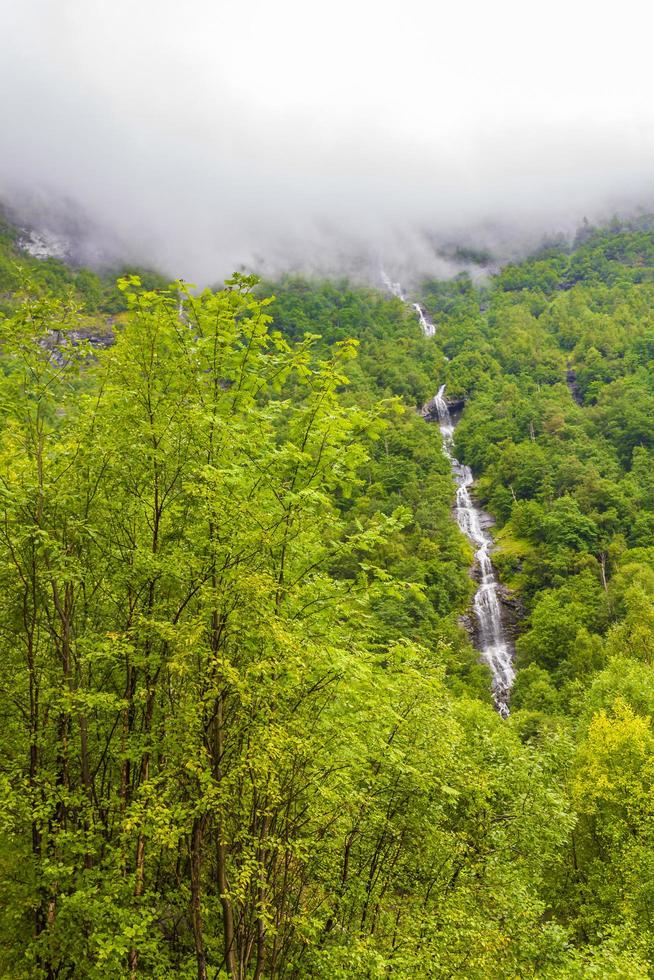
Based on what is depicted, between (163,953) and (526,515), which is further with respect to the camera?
(526,515)

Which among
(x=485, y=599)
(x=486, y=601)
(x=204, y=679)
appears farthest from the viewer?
(x=485, y=599)

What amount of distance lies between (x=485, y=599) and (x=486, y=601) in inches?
16.1

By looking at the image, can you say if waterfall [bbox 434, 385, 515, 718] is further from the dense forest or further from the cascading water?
the dense forest

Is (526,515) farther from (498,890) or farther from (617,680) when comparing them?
(498,890)

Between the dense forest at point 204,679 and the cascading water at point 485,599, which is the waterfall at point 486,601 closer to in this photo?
the cascading water at point 485,599

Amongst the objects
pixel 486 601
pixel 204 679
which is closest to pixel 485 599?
pixel 486 601

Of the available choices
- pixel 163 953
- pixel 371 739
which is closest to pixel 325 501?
pixel 371 739

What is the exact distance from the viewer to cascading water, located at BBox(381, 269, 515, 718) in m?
57.8

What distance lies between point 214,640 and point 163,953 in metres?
3.91

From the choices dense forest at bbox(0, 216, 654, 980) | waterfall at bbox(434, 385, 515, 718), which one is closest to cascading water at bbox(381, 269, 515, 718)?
waterfall at bbox(434, 385, 515, 718)

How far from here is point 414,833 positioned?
38.1 feet

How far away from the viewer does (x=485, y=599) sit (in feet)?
228

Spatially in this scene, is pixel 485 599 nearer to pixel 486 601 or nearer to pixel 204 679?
pixel 486 601

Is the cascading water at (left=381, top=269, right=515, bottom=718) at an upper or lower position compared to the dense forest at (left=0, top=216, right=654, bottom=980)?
upper
